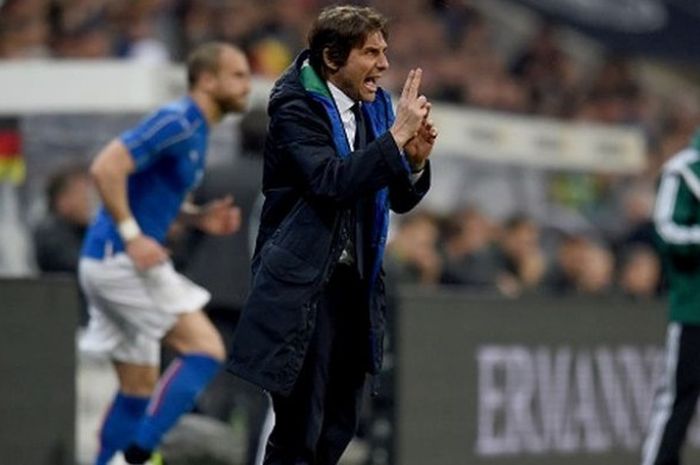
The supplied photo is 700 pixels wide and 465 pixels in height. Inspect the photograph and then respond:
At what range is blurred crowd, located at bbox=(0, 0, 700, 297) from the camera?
15.4 metres

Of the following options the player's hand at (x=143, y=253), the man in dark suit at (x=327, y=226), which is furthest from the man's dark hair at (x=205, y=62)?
the man in dark suit at (x=327, y=226)

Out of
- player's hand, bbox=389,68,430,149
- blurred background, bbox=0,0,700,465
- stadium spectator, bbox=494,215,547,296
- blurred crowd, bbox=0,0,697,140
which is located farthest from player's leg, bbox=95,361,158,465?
stadium spectator, bbox=494,215,547,296

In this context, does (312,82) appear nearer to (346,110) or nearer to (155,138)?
(346,110)

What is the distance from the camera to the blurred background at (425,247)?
12148 mm

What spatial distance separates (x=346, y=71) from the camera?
751 centimetres

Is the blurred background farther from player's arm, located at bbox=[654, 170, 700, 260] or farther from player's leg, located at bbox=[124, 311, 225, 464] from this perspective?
player's arm, located at bbox=[654, 170, 700, 260]

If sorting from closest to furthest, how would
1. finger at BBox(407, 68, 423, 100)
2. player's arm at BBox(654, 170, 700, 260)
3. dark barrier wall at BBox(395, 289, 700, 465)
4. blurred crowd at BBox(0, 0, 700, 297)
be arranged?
finger at BBox(407, 68, 423, 100) → player's arm at BBox(654, 170, 700, 260) → dark barrier wall at BBox(395, 289, 700, 465) → blurred crowd at BBox(0, 0, 700, 297)

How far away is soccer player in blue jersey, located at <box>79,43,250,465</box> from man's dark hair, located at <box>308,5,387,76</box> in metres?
2.84

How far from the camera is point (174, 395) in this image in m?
10.4

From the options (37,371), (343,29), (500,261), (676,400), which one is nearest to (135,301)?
(37,371)

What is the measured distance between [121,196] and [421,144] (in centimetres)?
305

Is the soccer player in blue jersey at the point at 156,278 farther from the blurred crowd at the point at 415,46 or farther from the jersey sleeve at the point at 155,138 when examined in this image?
the blurred crowd at the point at 415,46

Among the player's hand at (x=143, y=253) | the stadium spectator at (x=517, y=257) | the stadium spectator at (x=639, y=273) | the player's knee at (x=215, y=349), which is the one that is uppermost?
the player's hand at (x=143, y=253)

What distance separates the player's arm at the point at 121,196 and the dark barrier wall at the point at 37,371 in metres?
1.21
